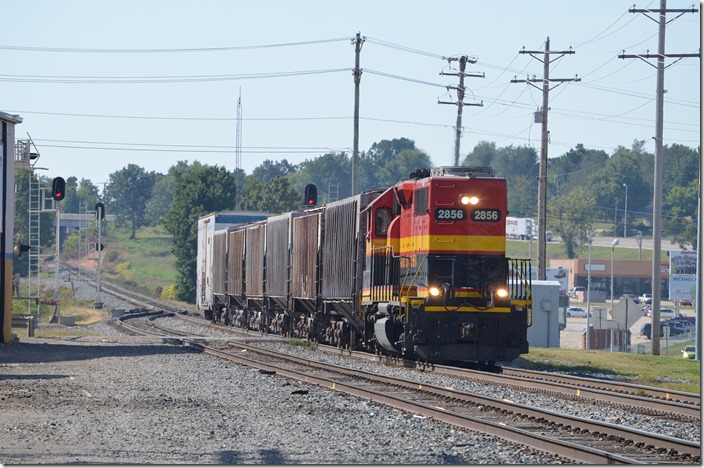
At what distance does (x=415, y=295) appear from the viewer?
22.7 meters

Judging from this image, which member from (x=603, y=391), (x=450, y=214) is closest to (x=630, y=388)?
(x=603, y=391)

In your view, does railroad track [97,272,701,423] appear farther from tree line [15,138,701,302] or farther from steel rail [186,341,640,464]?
tree line [15,138,701,302]

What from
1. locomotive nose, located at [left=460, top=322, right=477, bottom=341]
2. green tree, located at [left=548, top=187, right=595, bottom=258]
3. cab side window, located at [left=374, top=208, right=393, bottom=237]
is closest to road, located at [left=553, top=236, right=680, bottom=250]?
green tree, located at [left=548, top=187, right=595, bottom=258]

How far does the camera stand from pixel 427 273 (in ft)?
72.6

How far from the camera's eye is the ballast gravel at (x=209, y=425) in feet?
38.2

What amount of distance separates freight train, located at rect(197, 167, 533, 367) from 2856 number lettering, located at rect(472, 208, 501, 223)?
21mm

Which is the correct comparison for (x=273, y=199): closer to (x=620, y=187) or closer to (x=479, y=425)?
(x=620, y=187)

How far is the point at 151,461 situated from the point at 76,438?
2.02 meters

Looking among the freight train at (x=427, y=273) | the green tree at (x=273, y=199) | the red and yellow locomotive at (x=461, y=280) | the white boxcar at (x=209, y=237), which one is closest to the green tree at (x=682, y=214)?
the green tree at (x=273, y=199)

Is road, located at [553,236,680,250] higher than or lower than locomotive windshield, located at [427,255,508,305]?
higher

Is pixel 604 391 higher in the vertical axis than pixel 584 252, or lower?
lower

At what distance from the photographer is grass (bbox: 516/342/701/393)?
77.0 ft

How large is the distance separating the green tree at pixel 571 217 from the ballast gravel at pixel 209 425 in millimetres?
121569

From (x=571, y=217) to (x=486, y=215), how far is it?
403ft
